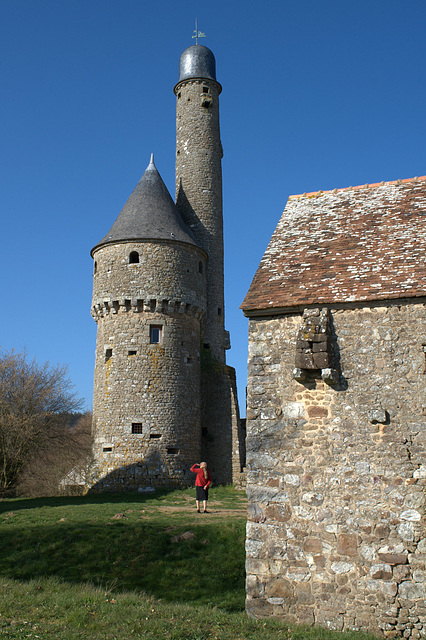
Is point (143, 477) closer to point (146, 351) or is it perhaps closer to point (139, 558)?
point (146, 351)

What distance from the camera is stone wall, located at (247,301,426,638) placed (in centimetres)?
788

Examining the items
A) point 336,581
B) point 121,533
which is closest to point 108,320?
point 121,533

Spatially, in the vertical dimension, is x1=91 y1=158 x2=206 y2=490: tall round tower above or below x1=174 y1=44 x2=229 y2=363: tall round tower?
below

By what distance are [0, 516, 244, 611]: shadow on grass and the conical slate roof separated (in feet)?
40.3

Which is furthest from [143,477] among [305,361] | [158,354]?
[305,361]

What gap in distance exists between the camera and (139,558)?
1197 centimetres

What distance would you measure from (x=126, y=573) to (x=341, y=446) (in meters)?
5.58

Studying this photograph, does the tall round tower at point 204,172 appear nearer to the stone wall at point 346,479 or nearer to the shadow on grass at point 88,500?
the shadow on grass at point 88,500

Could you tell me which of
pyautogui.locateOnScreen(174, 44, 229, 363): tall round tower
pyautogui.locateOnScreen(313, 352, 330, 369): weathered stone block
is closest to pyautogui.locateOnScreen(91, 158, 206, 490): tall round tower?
pyautogui.locateOnScreen(174, 44, 229, 363): tall round tower

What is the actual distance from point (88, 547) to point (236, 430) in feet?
39.9

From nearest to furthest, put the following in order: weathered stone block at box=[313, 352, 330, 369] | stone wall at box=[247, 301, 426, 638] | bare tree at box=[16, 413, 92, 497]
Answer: stone wall at box=[247, 301, 426, 638] < weathered stone block at box=[313, 352, 330, 369] < bare tree at box=[16, 413, 92, 497]

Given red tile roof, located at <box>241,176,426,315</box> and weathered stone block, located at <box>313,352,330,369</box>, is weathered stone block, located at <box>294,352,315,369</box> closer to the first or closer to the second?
weathered stone block, located at <box>313,352,330,369</box>

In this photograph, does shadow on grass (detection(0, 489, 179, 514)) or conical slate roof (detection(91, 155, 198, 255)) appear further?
conical slate roof (detection(91, 155, 198, 255))

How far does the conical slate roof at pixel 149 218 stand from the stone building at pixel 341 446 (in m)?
14.2
